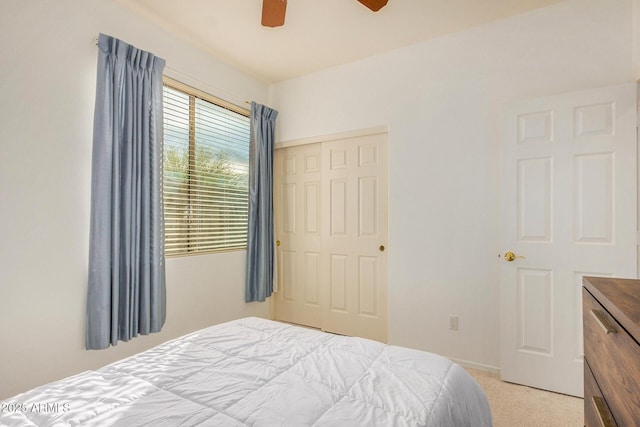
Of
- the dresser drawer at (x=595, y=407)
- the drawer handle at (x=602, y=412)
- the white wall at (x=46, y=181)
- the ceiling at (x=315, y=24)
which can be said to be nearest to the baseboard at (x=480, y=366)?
the dresser drawer at (x=595, y=407)

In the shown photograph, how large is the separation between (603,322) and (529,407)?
1.51 metres

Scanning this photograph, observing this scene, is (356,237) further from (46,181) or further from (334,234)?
(46,181)

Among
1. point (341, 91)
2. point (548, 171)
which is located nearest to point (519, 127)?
point (548, 171)

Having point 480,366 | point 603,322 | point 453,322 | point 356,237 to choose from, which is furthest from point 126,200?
point 480,366

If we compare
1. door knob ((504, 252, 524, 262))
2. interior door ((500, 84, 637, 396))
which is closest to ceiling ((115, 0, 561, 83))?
interior door ((500, 84, 637, 396))

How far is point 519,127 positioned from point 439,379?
1.98 meters

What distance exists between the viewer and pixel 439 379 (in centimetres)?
115

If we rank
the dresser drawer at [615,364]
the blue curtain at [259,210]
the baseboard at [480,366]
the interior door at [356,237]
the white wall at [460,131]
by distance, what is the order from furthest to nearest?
the blue curtain at [259,210] → the interior door at [356,237] → the baseboard at [480,366] → the white wall at [460,131] → the dresser drawer at [615,364]

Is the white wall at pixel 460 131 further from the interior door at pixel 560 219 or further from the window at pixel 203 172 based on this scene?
the window at pixel 203 172

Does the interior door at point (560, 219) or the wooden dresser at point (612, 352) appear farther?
the interior door at point (560, 219)

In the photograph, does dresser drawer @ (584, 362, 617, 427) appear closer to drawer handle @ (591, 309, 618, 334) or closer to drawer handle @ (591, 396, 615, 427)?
drawer handle @ (591, 396, 615, 427)

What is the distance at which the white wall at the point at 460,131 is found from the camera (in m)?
2.26

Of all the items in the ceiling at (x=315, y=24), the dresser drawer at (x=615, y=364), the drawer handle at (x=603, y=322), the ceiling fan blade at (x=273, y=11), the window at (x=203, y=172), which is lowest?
the dresser drawer at (x=615, y=364)

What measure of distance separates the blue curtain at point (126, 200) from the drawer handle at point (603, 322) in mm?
2520
